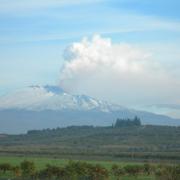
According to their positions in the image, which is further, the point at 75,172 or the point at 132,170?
the point at 132,170

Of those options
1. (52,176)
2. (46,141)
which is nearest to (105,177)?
(52,176)

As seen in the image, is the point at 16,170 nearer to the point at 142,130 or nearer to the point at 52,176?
the point at 52,176

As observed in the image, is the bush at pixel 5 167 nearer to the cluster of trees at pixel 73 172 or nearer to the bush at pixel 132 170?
the cluster of trees at pixel 73 172

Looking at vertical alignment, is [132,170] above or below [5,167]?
below

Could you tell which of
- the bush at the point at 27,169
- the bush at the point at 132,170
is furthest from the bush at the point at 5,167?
the bush at the point at 132,170

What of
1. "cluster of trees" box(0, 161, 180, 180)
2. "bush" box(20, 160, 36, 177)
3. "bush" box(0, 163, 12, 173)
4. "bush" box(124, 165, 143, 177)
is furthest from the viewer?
"bush" box(0, 163, 12, 173)

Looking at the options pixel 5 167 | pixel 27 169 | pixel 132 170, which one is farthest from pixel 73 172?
pixel 5 167

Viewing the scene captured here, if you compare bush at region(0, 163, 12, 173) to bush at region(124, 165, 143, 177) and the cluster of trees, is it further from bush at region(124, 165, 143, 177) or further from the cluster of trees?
bush at region(124, 165, 143, 177)

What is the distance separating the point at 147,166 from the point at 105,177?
1286 centimetres

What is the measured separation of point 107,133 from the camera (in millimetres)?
197500

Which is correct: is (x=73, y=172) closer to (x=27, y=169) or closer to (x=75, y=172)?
(x=75, y=172)

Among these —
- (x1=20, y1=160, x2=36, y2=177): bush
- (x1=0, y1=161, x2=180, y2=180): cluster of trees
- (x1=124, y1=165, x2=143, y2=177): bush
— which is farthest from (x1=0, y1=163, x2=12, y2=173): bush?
(x1=124, y1=165, x2=143, y2=177): bush

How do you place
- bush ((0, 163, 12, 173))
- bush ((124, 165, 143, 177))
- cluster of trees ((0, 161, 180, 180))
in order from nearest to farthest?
cluster of trees ((0, 161, 180, 180)) → bush ((124, 165, 143, 177)) → bush ((0, 163, 12, 173))

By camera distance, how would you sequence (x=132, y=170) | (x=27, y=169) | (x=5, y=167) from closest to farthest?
(x=27, y=169), (x=132, y=170), (x=5, y=167)
